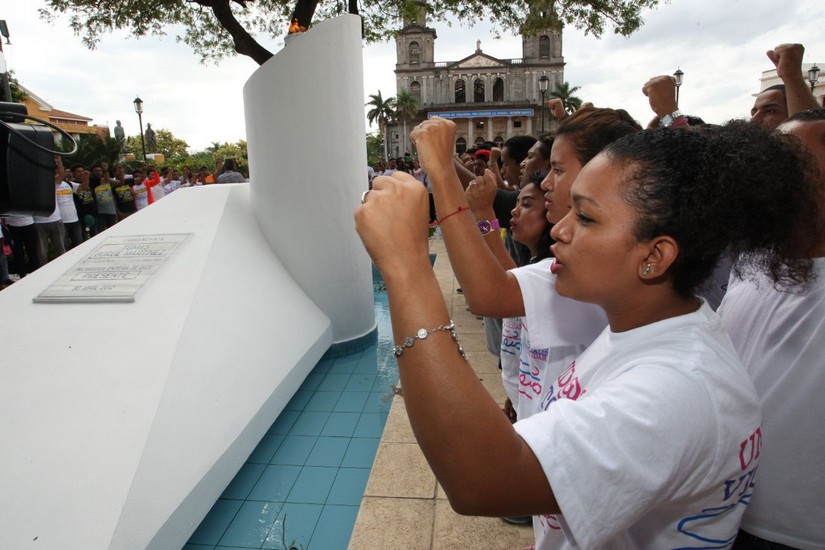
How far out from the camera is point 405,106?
60.6 metres

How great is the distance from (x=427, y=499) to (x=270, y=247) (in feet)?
10.1

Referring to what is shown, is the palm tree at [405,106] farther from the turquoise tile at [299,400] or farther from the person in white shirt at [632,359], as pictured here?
the person in white shirt at [632,359]

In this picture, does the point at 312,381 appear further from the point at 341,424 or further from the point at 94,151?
the point at 94,151

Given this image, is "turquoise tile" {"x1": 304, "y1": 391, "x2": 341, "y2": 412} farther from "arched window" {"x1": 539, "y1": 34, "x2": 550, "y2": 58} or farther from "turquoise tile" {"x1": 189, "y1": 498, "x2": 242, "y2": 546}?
"arched window" {"x1": 539, "y1": 34, "x2": 550, "y2": 58}

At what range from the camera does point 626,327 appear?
1.13m

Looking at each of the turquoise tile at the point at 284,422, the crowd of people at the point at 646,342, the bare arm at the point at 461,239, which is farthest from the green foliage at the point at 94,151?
the crowd of people at the point at 646,342

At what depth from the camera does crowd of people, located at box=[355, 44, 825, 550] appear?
83cm

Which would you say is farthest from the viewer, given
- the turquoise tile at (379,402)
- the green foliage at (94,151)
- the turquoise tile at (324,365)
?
the green foliage at (94,151)

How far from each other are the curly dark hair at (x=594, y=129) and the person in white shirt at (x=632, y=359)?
2.11ft

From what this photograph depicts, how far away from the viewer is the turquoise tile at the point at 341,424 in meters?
4.03

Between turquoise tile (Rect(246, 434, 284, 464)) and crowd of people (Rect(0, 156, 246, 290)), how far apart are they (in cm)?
375

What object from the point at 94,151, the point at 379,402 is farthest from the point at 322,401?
the point at 94,151

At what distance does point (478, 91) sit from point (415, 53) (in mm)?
9532

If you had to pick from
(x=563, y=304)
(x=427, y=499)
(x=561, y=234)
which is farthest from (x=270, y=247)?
(x=561, y=234)
